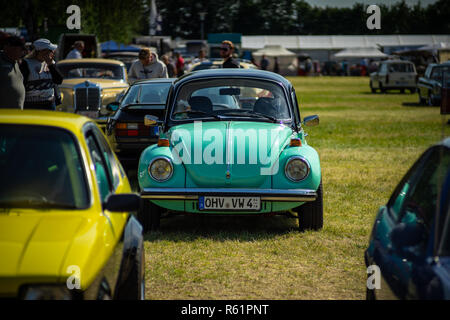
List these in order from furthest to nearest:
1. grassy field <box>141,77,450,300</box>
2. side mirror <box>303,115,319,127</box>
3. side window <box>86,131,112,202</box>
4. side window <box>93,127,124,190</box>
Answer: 1. side mirror <box>303,115,319,127</box>
2. grassy field <box>141,77,450,300</box>
3. side window <box>93,127,124,190</box>
4. side window <box>86,131,112,202</box>

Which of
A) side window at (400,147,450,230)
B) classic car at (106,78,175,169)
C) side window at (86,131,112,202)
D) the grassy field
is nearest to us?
side window at (400,147,450,230)

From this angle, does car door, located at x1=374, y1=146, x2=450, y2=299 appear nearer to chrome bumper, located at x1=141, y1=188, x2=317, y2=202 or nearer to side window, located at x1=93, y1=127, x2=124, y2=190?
side window, located at x1=93, y1=127, x2=124, y2=190

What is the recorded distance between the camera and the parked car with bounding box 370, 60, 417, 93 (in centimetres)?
4078

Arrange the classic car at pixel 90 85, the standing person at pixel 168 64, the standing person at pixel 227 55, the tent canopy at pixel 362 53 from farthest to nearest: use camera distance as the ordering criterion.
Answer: the tent canopy at pixel 362 53 → the standing person at pixel 168 64 → the classic car at pixel 90 85 → the standing person at pixel 227 55

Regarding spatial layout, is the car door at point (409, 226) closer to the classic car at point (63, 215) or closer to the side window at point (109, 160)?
the classic car at point (63, 215)

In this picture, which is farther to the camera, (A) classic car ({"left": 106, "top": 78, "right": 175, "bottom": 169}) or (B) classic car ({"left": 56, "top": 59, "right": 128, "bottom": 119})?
(B) classic car ({"left": 56, "top": 59, "right": 128, "bottom": 119})

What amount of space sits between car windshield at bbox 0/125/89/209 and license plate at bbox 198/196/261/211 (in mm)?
3019

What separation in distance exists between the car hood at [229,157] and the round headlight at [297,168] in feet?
0.45

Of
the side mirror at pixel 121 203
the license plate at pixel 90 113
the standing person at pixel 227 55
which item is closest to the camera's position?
the side mirror at pixel 121 203

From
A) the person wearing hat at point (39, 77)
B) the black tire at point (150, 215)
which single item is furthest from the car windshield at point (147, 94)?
the black tire at point (150, 215)

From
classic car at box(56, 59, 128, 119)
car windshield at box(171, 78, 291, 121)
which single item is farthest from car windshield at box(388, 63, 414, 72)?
car windshield at box(171, 78, 291, 121)

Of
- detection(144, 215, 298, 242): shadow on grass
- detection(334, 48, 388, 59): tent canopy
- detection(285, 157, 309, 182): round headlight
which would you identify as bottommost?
detection(334, 48, 388, 59): tent canopy

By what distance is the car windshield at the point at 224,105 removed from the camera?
8.38m
